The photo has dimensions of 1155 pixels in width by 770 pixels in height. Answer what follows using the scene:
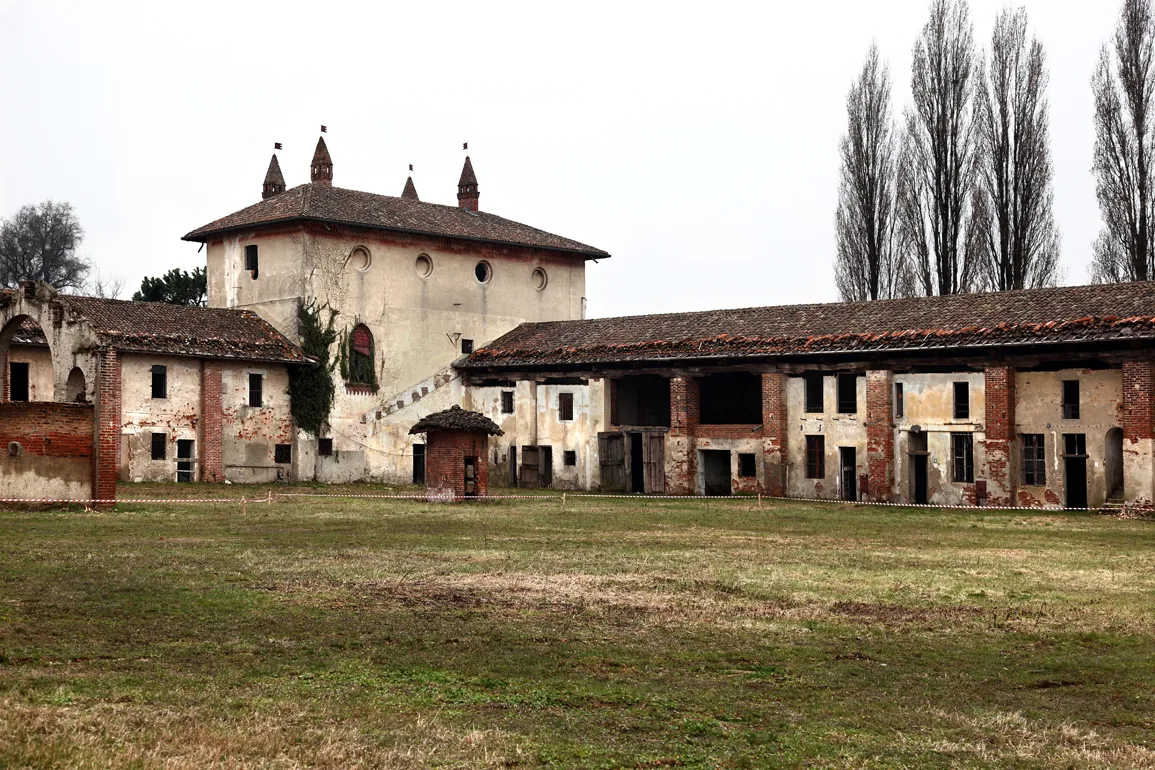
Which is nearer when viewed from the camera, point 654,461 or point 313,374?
point 654,461

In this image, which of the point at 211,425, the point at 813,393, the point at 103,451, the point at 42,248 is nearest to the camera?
the point at 103,451

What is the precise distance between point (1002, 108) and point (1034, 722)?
34.7m

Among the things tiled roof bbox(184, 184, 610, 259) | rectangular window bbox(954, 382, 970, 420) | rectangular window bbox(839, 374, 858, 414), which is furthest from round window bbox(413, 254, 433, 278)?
rectangular window bbox(954, 382, 970, 420)

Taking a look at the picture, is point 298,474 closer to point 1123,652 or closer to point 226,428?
point 226,428

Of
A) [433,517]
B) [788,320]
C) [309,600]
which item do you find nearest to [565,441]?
[788,320]

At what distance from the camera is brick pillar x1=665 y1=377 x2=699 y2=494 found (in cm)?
4047

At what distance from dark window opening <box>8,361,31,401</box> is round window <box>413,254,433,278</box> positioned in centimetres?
1272

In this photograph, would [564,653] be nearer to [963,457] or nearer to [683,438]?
[963,457]

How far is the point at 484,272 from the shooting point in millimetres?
47750

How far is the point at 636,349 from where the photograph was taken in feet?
137

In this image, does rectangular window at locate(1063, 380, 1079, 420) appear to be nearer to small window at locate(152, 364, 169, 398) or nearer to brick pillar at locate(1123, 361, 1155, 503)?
brick pillar at locate(1123, 361, 1155, 503)

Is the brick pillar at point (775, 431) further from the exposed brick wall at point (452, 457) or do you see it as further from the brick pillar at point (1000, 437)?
the exposed brick wall at point (452, 457)

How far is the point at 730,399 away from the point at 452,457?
13613 mm

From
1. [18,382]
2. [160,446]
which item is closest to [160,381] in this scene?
[160,446]
